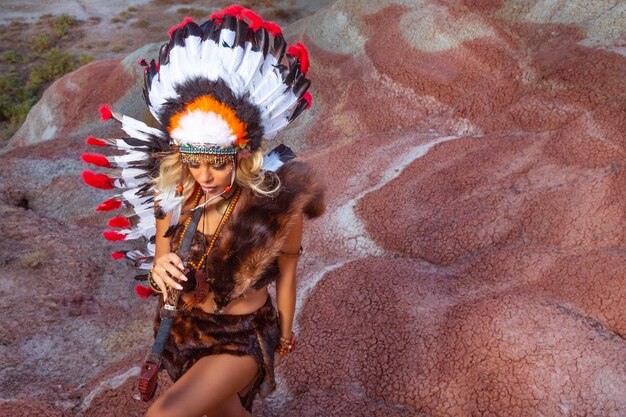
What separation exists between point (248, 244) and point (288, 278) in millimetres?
288

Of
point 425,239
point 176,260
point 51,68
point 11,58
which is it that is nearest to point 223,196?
point 176,260

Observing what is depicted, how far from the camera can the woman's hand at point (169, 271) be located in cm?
209

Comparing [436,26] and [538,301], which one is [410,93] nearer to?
[436,26]

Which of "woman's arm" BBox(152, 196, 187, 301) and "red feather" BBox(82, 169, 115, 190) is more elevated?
"red feather" BBox(82, 169, 115, 190)

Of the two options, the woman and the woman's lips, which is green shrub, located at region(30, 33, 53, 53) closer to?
the woman

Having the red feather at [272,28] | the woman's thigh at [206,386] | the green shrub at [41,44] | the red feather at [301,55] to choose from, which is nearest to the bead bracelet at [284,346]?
the woman's thigh at [206,386]

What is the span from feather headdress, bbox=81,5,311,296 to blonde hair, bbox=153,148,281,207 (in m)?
0.03

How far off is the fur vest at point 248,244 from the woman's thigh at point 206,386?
22 cm

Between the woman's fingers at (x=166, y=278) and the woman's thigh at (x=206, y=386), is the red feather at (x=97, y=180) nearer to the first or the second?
the woman's fingers at (x=166, y=278)

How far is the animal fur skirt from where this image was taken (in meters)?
2.33

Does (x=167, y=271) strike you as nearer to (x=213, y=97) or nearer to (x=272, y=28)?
(x=213, y=97)

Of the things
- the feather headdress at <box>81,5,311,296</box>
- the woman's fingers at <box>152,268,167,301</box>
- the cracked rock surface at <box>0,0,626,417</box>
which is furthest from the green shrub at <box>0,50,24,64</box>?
the woman's fingers at <box>152,268,167,301</box>

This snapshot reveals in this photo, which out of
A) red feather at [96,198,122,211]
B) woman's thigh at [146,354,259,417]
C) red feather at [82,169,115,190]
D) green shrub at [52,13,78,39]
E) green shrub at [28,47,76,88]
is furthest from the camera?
green shrub at [52,13,78,39]

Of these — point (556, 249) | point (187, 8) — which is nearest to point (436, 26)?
point (556, 249)
